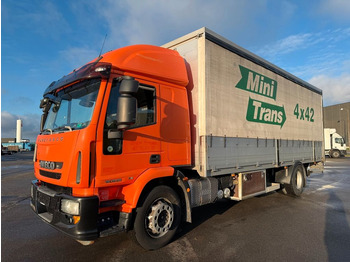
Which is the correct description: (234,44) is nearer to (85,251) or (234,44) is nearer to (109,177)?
(109,177)

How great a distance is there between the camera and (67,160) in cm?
324

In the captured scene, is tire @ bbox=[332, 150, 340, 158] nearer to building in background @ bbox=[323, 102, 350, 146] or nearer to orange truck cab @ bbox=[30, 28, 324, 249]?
orange truck cab @ bbox=[30, 28, 324, 249]

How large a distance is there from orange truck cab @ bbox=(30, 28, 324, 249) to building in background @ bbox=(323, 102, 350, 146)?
57.9 metres

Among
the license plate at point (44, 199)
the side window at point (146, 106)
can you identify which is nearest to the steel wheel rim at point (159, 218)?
the side window at point (146, 106)

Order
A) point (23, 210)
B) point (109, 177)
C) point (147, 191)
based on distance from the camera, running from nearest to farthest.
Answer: point (109, 177)
point (147, 191)
point (23, 210)

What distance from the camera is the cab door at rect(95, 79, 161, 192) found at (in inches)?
130

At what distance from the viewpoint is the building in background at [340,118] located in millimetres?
53188

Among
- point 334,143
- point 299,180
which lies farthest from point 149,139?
point 334,143

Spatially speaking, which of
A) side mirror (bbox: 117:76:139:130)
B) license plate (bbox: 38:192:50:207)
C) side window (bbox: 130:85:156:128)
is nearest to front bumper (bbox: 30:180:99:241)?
license plate (bbox: 38:192:50:207)

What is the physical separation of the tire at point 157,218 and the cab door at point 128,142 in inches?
19.0

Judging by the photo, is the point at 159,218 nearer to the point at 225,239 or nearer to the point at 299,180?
the point at 225,239

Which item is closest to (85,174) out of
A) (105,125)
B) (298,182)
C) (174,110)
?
(105,125)

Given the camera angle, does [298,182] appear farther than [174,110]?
Yes

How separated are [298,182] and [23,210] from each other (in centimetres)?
843
